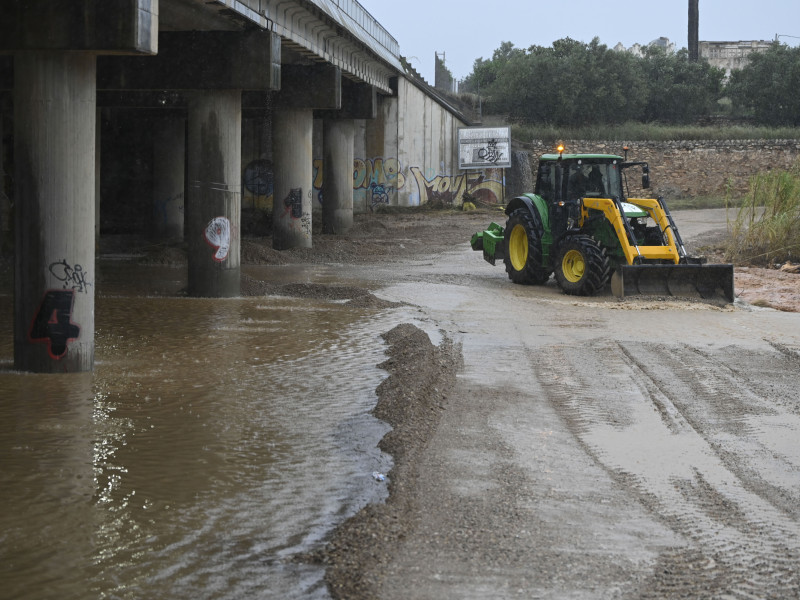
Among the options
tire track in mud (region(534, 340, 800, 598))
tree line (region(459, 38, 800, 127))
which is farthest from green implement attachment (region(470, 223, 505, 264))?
tree line (region(459, 38, 800, 127))

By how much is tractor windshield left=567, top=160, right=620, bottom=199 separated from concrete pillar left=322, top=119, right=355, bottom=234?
1576 cm

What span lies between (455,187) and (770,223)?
76.5 ft

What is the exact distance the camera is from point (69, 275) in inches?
395

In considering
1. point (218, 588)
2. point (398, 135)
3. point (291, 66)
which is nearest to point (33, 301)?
point (218, 588)

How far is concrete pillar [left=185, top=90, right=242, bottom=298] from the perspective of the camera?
53.6ft

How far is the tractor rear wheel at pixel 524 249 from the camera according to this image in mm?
18312

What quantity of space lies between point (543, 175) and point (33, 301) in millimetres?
10534

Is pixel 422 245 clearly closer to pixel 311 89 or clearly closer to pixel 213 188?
pixel 311 89

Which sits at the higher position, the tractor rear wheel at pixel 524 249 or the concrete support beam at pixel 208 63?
the concrete support beam at pixel 208 63

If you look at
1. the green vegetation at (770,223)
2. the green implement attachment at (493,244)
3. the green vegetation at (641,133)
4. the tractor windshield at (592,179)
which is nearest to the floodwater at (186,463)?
the tractor windshield at (592,179)

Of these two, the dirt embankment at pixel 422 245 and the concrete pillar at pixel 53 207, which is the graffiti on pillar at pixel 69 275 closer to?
the concrete pillar at pixel 53 207

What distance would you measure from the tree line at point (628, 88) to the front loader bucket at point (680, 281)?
138ft

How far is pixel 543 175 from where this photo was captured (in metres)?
18.4

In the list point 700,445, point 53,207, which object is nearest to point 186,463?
point 700,445
